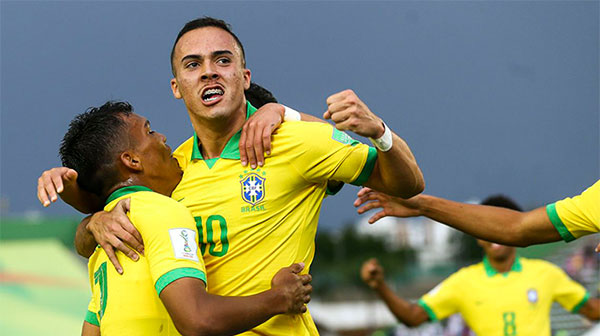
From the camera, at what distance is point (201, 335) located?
9.00 feet

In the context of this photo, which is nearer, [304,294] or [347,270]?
[304,294]

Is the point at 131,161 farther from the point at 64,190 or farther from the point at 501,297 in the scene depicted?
the point at 501,297

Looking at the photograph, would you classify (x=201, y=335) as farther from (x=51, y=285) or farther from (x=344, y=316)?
(x=344, y=316)

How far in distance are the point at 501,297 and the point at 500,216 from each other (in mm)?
2558

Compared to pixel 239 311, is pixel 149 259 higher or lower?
higher

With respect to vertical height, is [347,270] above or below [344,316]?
above

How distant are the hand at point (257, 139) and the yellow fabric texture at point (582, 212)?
1.74 metres

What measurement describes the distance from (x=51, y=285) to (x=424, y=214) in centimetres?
1442

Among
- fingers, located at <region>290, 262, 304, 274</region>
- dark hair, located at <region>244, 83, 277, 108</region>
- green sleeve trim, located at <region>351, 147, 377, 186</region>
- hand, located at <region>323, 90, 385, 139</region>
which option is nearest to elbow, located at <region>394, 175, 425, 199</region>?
green sleeve trim, located at <region>351, 147, 377, 186</region>

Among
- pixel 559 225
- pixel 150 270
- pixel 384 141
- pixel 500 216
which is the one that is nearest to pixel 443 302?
pixel 500 216

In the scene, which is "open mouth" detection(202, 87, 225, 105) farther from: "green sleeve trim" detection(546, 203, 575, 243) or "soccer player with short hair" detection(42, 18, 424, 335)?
"green sleeve trim" detection(546, 203, 575, 243)

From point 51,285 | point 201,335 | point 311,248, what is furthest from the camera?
point 51,285

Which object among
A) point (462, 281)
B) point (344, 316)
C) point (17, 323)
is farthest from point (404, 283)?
point (462, 281)

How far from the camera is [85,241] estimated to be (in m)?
3.54
